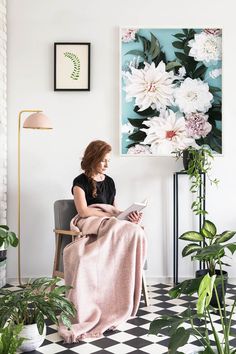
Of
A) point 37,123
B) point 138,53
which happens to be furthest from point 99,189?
point 138,53

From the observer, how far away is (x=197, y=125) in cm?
464

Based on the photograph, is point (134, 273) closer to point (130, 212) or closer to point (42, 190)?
point (130, 212)

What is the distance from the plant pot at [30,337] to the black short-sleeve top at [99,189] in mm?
1326

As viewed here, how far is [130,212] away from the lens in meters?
3.84

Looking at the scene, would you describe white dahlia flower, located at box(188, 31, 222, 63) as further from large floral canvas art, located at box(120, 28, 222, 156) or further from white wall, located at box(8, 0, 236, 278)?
white wall, located at box(8, 0, 236, 278)

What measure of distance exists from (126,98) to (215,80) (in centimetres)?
83

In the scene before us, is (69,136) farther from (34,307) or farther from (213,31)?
(34,307)

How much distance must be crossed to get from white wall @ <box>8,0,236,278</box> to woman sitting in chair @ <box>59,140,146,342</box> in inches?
36.4

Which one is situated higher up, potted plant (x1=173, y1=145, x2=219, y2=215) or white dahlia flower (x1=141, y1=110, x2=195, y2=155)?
white dahlia flower (x1=141, y1=110, x2=195, y2=155)

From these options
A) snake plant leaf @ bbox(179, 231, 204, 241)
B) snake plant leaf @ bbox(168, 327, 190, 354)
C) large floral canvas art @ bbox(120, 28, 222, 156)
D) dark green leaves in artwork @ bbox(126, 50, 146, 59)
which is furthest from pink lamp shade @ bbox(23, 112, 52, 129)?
snake plant leaf @ bbox(168, 327, 190, 354)

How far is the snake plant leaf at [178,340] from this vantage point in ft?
5.08

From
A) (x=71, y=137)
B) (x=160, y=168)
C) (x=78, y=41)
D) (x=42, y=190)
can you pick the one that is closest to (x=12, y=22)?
(x=78, y=41)

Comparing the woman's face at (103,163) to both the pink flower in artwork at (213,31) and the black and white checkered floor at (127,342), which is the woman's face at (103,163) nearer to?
the black and white checkered floor at (127,342)

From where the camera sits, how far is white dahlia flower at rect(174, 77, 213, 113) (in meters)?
4.63
